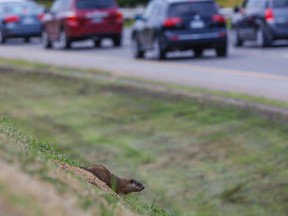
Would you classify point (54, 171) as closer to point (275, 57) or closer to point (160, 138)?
point (160, 138)

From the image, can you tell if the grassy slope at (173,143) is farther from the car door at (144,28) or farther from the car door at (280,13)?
the car door at (280,13)

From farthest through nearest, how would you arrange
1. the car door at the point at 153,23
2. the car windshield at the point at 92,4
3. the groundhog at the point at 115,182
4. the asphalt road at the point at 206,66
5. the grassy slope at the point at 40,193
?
the car windshield at the point at 92,4 → the car door at the point at 153,23 → the asphalt road at the point at 206,66 → the groundhog at the point at 115,182 → the grassy slope at the point at 40,193

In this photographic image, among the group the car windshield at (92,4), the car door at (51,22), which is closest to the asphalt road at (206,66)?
the car windshield at (92,4)

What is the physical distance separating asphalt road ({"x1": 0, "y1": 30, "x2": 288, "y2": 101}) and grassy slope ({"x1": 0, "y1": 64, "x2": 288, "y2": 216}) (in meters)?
1.87

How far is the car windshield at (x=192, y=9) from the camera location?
26719 mm

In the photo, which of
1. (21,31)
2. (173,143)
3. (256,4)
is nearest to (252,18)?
(256,4)

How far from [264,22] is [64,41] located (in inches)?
332

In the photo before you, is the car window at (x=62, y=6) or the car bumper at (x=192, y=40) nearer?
the car bumper at (x=192, y=40)

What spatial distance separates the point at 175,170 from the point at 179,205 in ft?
4.17

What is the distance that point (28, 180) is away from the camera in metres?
3.03

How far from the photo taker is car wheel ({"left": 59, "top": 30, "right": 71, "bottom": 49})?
35.3 metres

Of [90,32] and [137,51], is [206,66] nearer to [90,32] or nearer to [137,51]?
[137,51]

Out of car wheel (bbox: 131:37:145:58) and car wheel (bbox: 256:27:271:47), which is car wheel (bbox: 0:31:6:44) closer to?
car wheel (bbox: 131:37:145:58)

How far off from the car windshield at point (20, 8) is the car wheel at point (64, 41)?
604 cm
